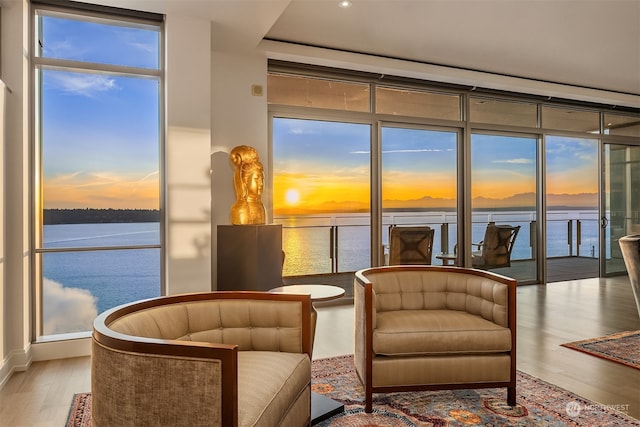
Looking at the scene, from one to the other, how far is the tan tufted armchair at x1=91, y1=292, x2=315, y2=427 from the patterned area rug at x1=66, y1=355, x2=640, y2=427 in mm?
604

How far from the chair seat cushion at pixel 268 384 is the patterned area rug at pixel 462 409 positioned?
0.56 m

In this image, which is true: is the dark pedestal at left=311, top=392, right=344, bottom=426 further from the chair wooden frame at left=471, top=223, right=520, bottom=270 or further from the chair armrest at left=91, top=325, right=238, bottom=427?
the chair wooden frame at left=471, top=223, right=520, bottom=270

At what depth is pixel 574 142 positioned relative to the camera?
7238 mm

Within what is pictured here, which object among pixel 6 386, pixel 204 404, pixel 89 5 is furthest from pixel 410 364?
pixel 89 5

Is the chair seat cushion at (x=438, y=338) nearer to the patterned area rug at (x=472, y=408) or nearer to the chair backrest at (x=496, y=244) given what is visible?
the patterned area rug at (x=472, y=408)

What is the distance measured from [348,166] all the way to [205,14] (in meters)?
2.48

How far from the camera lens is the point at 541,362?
335cm

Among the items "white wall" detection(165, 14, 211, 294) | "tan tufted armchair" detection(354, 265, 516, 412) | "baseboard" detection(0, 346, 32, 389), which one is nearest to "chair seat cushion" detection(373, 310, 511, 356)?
"tan tufted armchair" detection(354, 265, 516, 412)

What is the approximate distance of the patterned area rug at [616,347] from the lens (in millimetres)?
3385

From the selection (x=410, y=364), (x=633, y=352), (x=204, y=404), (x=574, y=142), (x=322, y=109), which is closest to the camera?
(x=204, y=404)

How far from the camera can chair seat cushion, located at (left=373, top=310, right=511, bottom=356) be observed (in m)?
2.53

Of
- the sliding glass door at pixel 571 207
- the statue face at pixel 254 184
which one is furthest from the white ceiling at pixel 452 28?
the sliding glass door at pixel 571 207

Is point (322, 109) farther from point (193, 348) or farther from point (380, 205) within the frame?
point (193, 348)

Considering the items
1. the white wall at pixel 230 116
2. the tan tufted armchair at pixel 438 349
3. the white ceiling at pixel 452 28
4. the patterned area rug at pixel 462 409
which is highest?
the white ceiling at pixel 452 28
